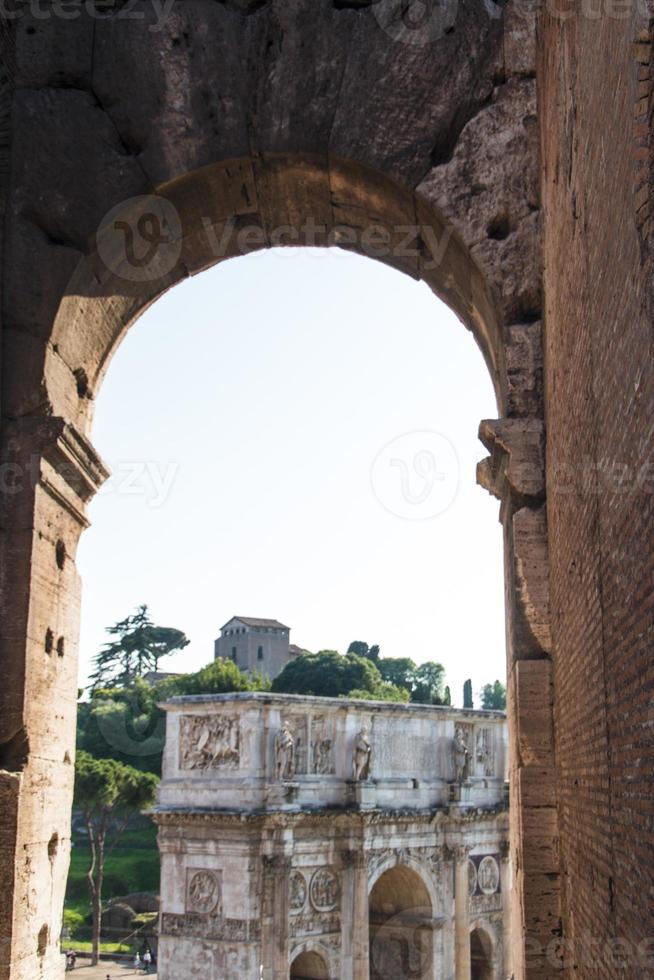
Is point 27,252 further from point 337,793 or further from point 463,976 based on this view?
point 463,976

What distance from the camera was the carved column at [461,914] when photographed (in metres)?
24.7

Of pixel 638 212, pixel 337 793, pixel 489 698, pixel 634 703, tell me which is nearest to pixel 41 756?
pixel 634 703

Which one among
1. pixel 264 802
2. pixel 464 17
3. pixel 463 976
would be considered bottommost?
pixel 463 976

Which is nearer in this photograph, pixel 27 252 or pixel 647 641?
pixel 647 641

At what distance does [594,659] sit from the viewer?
3.65m

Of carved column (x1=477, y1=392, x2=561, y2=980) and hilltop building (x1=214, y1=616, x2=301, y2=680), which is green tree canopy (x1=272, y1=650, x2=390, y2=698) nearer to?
hilltop building (x1=214, y1=616, x2=301, y2=680)

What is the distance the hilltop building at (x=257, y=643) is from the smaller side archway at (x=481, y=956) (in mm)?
38569

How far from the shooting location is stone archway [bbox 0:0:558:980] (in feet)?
18.0

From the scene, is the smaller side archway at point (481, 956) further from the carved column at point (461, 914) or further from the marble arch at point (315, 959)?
the marble arch at point (315, 959)

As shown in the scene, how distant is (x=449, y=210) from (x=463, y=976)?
22705 mm

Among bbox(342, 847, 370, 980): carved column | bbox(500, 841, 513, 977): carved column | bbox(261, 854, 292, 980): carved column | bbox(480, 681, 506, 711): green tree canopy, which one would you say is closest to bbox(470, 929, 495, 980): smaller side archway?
bbox(500, 841, 513, 977): carved column

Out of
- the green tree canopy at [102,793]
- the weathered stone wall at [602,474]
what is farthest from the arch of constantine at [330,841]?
the weathered stone wall at [602,474]

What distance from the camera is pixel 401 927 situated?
83.0 feet

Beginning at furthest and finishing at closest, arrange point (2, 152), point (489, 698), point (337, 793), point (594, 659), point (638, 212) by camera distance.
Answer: point (489, 698), point (337, 793), point (2, 152), point (594, 659), point (638, 212)
